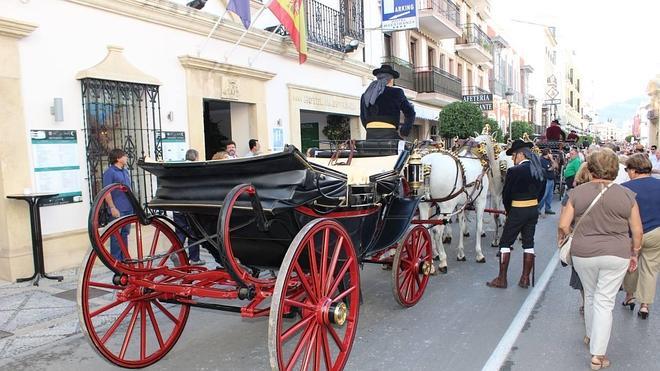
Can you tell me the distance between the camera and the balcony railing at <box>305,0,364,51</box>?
12.7 m

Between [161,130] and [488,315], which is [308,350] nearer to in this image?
[488,315]

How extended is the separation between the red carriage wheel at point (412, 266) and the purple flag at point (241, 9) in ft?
18.2

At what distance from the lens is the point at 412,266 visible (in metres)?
5.57

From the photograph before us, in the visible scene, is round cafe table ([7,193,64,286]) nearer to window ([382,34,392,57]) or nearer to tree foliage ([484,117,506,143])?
window ([382,34,392,57])

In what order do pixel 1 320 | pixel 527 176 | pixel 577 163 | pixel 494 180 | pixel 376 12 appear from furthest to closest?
pixel 376 12 < pixel 577 163 < pixel 494 180 < pixel 527 176 < pixel 1 320

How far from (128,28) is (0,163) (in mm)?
2903

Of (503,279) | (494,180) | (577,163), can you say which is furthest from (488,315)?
(577,163)

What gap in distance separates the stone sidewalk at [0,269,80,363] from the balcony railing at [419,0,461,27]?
1747cm

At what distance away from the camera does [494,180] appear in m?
9.55

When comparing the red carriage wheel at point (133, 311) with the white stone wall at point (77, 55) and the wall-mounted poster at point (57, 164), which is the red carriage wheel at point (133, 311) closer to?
the wall-mounted poster at point (57, 164)

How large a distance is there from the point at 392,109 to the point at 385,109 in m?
0.08

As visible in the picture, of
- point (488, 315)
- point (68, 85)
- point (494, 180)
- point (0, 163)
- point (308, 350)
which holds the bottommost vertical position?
point (488, 315)

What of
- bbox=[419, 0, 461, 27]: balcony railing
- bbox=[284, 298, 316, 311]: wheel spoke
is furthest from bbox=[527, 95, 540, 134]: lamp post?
bbox=[284, 298, 316, 311]: wheel spoke

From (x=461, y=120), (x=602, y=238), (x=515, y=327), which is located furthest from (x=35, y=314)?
(x=461, y=120)
